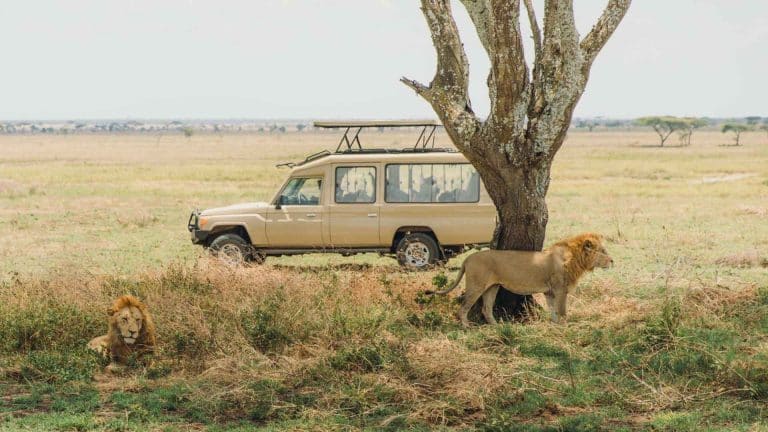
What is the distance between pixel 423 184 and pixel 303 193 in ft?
6.35

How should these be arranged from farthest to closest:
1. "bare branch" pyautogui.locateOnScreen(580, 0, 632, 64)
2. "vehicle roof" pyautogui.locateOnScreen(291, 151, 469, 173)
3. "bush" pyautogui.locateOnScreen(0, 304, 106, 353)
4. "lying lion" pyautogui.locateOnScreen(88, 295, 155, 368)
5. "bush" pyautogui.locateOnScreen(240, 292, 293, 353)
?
"vehicle roof" pyautogui.locateOnScreen(291, 151, 469, 173) < "bare branch" pyautogui.locateOnScreen(580, 0, 632, 64) < "bush" pyautogui.locateOnScreen(0, 304, 106, 353) < "bush" pyautogui.locateOnScreen(240, 292, 293, 353) < "lying lion" pyautogui.locateOnScreen(88, 295, 155, 368)

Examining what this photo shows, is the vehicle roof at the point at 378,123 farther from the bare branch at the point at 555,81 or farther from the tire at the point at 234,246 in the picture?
the bare branch at the point at 555,81

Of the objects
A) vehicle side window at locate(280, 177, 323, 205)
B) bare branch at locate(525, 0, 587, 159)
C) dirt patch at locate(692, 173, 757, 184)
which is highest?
bare branch at locate(525, 0, 587, 159)

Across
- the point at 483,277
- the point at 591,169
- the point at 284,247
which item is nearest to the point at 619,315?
the point at 483,277

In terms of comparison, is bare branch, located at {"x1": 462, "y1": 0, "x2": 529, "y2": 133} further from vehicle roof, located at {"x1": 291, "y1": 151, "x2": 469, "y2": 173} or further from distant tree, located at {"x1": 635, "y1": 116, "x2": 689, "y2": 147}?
distant tree, located at {"x1": 635, "y1": 116, "x2": 689, "y2": 147}

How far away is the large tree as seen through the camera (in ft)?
32.8

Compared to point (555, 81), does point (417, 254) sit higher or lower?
lower

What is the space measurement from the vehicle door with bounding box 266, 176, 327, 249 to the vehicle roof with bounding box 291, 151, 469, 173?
25 cm

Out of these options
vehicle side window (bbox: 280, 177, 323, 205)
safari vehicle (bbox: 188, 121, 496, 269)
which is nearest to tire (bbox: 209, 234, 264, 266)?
safari vehicle (bbox: 188, 121, 496, 269)

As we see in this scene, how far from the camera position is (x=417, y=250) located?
15312 millimetres

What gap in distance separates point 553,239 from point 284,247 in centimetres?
635

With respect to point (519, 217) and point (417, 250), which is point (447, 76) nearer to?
point (519, 217)

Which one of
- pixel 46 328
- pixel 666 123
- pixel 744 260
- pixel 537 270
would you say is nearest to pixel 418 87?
pixel 537 270

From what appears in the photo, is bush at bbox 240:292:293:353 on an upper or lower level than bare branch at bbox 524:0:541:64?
lower
